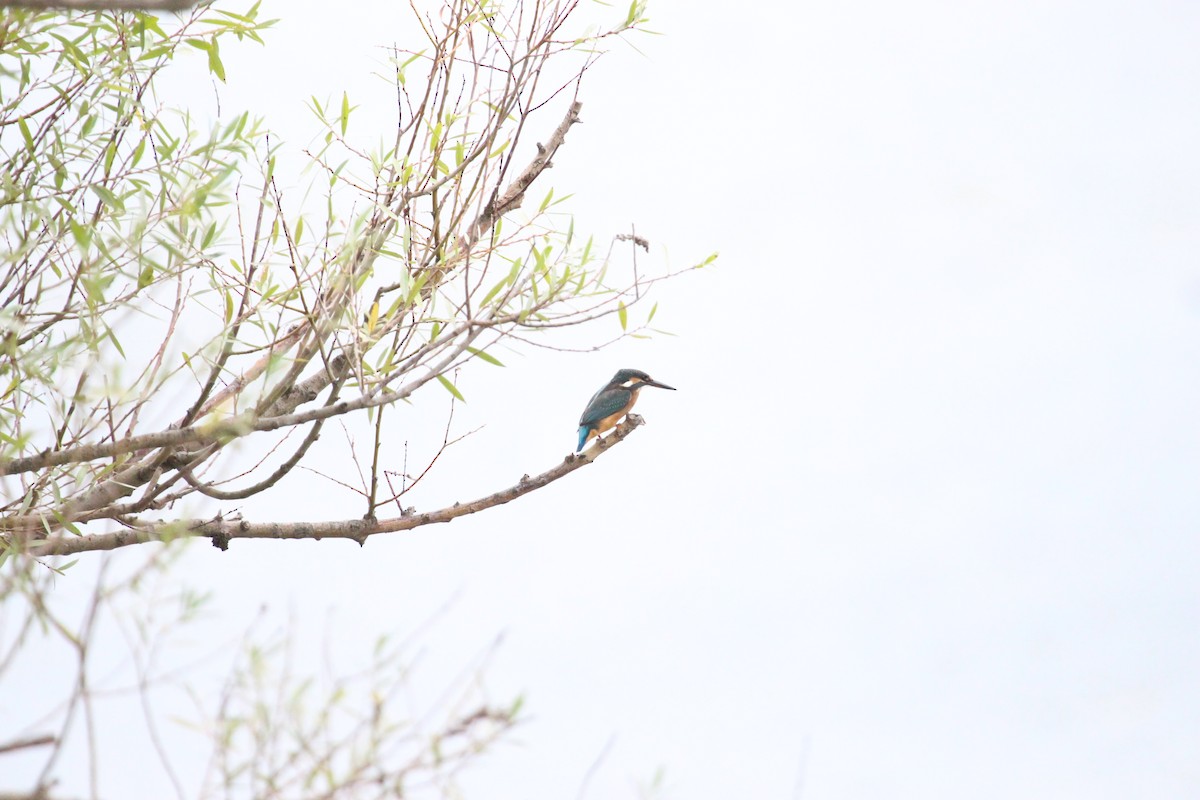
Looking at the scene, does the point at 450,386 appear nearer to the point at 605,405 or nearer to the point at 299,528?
the point at 299,528

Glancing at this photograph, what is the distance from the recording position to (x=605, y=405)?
9.75ft

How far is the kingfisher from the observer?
296cm

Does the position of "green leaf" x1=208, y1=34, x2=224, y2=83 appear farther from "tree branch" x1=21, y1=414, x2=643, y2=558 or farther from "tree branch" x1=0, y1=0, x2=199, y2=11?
"tree branch" x1=0, y1=0, x2=199, y2=11

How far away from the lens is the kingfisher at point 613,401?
9.71ft

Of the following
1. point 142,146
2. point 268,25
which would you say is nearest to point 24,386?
point 142,146

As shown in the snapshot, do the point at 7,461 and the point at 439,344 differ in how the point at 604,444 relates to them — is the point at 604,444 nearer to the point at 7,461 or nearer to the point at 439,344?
the point at 439,344

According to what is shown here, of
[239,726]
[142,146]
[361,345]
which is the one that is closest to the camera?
[239,726]

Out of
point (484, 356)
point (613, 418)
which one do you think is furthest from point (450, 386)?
point (613, 418)

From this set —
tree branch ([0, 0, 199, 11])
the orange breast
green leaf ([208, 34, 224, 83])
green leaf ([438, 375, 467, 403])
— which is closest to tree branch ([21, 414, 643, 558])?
green leaf ([438, 375, 467, 403])

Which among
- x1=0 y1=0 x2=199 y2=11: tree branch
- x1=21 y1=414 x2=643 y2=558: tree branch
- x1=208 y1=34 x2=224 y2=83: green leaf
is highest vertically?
x1=208 y1=34 x2=224 y2=83: green leaf

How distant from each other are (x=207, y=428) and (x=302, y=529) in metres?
0.63

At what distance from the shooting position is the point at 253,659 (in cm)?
120

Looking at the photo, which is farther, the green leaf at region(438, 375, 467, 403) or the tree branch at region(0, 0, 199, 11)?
the green leaf at region(438, 375, 467, 403)

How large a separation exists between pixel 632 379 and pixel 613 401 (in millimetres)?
109
